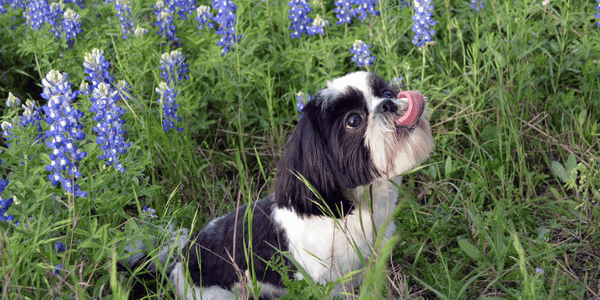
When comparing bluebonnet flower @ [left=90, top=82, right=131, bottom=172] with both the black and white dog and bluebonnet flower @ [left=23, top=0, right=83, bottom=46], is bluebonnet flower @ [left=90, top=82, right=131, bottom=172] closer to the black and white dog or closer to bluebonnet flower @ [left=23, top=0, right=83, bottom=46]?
the black and white dog

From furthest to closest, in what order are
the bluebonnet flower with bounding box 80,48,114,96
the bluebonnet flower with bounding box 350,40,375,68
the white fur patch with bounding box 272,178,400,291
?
the bluebonnet flower with bounding box 350,40,375,68, the bluebonnet flower with bounding box 80,48,114,96, the white fur patch with bounding box 272,178,400,291

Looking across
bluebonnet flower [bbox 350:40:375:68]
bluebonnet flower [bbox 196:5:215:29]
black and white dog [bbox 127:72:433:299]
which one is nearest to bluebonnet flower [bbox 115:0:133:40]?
bluebonnet flower [bbox 196:5:215:29]

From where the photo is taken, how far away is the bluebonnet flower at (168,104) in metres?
2.76

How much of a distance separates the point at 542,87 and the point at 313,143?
2147 mm

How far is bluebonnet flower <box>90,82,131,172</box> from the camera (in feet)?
7.20

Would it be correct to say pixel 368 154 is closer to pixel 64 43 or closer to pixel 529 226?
pixel 529 226

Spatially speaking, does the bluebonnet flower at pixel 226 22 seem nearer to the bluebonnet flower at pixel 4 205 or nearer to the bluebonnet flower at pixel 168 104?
the bluebonnet flower at pixel 168 104

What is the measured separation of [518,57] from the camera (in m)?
2.94

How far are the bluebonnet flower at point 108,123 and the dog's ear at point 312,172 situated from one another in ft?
2.53

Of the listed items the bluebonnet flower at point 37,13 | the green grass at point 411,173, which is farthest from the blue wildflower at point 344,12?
the bluebonnet flower at point 37,13

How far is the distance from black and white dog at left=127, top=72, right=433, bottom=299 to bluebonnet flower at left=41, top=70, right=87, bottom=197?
616 mm

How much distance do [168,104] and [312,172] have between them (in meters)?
1.19

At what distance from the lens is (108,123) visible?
87.0 inches

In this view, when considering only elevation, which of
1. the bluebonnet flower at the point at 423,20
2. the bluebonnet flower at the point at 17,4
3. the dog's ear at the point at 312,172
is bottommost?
the dog's ear at the point at 312,172
